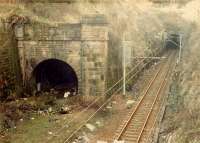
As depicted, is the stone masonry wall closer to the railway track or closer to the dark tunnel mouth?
the dark tunnel mouth

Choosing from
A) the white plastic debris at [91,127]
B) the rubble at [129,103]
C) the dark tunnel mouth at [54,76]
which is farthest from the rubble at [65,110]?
the rubble at [129,103]

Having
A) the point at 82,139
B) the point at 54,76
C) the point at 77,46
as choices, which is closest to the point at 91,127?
the point at 82,139

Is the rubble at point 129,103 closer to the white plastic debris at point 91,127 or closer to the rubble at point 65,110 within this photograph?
the rubble at point 65,110

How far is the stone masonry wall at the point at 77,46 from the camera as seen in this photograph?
68.0 ft

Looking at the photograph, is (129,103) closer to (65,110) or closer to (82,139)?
(65,110)

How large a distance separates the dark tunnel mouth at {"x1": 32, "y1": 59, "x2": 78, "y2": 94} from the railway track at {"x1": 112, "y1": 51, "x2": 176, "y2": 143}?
15.1ft

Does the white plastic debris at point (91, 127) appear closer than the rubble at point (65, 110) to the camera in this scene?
Yes

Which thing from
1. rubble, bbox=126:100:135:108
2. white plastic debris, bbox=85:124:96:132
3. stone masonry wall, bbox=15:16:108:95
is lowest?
white plastic debris, bbox=85:124:96:132

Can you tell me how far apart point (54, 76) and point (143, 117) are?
829 centimetres

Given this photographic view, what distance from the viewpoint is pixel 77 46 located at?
21141 mm

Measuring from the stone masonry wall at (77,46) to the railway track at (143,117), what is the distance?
8.87 ft

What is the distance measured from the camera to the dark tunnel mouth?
914 inches

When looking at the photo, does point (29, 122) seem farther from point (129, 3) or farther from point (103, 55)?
point (129, 3)

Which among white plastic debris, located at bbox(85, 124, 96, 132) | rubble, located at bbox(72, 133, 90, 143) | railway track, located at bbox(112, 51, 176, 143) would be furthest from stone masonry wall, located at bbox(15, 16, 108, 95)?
rubble, located at bbox(72, 133, 90, 143)
